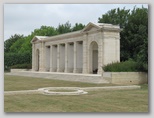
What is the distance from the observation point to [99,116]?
34.2 feet

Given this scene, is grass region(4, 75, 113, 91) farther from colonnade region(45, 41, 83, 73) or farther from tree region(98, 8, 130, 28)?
tree region(98, 8, 130, 28)

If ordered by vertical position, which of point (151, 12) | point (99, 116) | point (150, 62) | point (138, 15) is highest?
point (138, 15)

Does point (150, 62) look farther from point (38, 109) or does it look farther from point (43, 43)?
point (43, 43)

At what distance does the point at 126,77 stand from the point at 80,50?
13.5 meters

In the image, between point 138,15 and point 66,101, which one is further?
point 138,15

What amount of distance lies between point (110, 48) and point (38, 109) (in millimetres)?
18855

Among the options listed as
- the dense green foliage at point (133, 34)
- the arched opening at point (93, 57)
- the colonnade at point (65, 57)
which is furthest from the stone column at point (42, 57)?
the dense green foliage at point (133, 34)

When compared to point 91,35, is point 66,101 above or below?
below

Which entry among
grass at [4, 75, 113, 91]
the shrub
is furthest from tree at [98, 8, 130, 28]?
grass at [4, 75, 113, 91]

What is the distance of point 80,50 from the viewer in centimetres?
3678

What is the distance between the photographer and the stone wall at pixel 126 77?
2370 centimetres

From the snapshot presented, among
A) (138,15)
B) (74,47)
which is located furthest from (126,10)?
(74,47)

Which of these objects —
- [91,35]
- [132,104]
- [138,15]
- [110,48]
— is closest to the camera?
[132,104]

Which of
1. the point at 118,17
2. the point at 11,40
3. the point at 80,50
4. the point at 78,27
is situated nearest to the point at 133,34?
the point at 118,17
